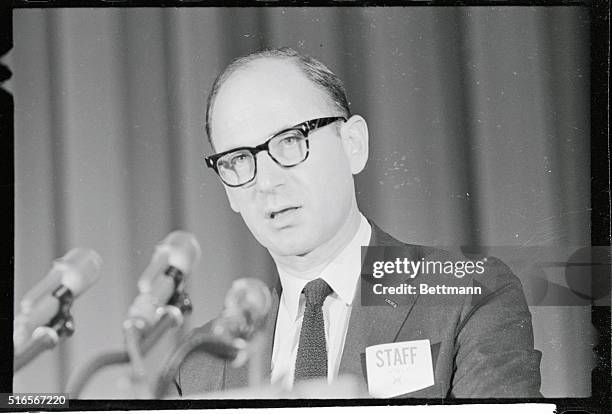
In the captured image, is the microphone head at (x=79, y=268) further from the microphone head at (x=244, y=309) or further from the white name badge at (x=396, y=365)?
the white name badge at (x=396, y=365)

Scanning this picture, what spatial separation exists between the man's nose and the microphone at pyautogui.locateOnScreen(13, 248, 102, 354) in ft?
1.65

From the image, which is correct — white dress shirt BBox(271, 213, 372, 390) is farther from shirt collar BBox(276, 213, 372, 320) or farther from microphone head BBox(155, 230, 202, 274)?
microphone head BBox(155, 230, 202, 274)

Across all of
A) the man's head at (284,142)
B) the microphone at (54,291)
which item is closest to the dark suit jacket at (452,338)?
the man's head at (284,142)

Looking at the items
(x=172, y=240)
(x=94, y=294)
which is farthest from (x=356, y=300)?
(x=94, y=294)

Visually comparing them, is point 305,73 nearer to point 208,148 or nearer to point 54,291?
point 208,148

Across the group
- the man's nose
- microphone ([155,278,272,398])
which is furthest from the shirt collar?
the man's nose

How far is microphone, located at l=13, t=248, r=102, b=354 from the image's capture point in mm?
2318

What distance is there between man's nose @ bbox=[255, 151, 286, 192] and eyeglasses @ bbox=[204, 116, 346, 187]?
1 centimetres

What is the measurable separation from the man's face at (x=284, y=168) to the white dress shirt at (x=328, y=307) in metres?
0.07

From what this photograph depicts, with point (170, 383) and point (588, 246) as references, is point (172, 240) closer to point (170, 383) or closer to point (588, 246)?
point (170, 383)

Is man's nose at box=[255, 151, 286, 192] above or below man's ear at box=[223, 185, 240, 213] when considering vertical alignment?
above

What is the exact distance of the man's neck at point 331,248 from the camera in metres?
2.30

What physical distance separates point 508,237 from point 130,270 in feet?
3.46

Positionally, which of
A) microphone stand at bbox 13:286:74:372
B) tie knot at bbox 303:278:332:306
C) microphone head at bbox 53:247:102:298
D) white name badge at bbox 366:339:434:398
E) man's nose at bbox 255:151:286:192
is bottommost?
white name badge at bbox 366:339:434:398
